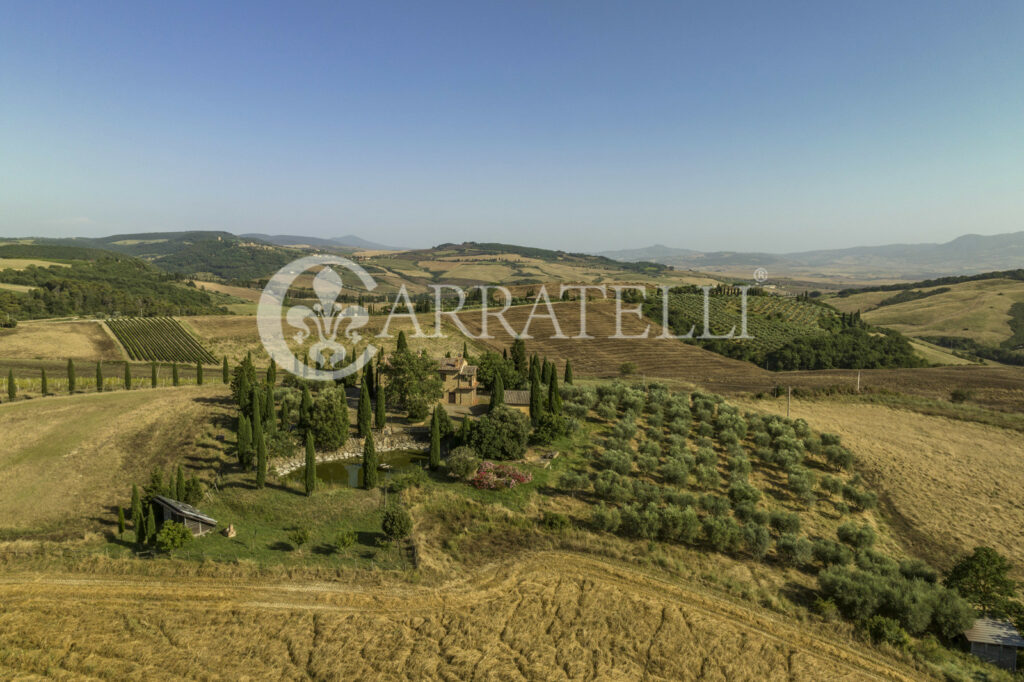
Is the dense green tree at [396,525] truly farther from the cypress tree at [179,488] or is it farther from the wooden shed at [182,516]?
the cypress tree at [179,488]

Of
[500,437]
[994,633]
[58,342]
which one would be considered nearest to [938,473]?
[994,633]

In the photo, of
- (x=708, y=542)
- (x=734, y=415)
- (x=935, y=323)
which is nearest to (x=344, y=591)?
(x=708, y=542)

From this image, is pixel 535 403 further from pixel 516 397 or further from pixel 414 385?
pixel 414 385

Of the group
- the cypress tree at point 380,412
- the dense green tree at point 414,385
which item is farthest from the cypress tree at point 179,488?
the dense green tree at point 414,385

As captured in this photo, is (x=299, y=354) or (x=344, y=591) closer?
(x=344, y=591)

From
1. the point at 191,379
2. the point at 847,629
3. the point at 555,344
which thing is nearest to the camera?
the point at 847,629

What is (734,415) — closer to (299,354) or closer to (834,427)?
(834,427)
